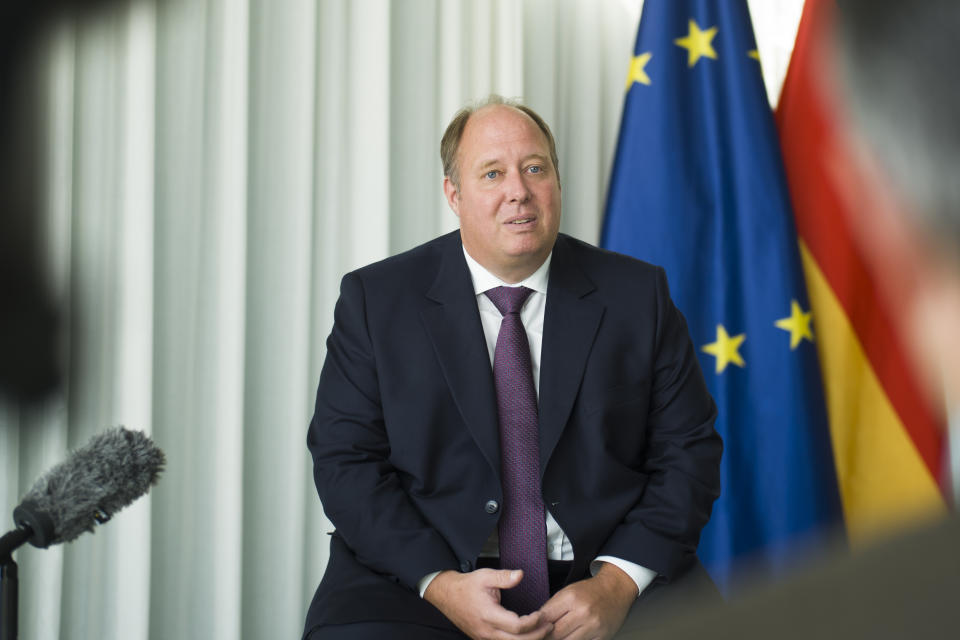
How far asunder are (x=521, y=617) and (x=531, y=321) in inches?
26.3

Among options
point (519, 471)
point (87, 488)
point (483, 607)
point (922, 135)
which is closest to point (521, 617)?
point (483, 607)

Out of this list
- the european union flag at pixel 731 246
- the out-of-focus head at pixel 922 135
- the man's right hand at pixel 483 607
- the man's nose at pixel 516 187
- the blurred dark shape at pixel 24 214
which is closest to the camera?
the out-of-focus head at pixel 922 135

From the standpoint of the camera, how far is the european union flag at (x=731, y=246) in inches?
110

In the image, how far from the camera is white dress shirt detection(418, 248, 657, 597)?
6.27ft

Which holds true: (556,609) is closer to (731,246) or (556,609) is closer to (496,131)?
(496,131)

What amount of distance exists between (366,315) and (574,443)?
524mm

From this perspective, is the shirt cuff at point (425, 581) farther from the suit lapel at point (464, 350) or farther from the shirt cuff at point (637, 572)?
the shirt cuff at point (637, 572)

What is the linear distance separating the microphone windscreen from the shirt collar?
965 mm

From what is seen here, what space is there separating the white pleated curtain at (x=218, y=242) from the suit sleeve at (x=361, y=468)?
2.01ft

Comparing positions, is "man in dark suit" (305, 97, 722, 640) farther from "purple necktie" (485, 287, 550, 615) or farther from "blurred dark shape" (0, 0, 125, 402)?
"blurred dark shape" (0, 0, 125, 402)

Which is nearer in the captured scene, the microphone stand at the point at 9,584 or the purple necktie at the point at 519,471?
the microphone stand at the point at 9,584

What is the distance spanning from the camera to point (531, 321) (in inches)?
81.4

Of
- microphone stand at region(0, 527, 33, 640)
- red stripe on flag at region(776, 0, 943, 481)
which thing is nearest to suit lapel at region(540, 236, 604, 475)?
microphone stand at region(0, 527, 33, 640)

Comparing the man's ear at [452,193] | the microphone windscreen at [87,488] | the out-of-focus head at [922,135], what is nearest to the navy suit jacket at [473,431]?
the man's ear at [452,193]
